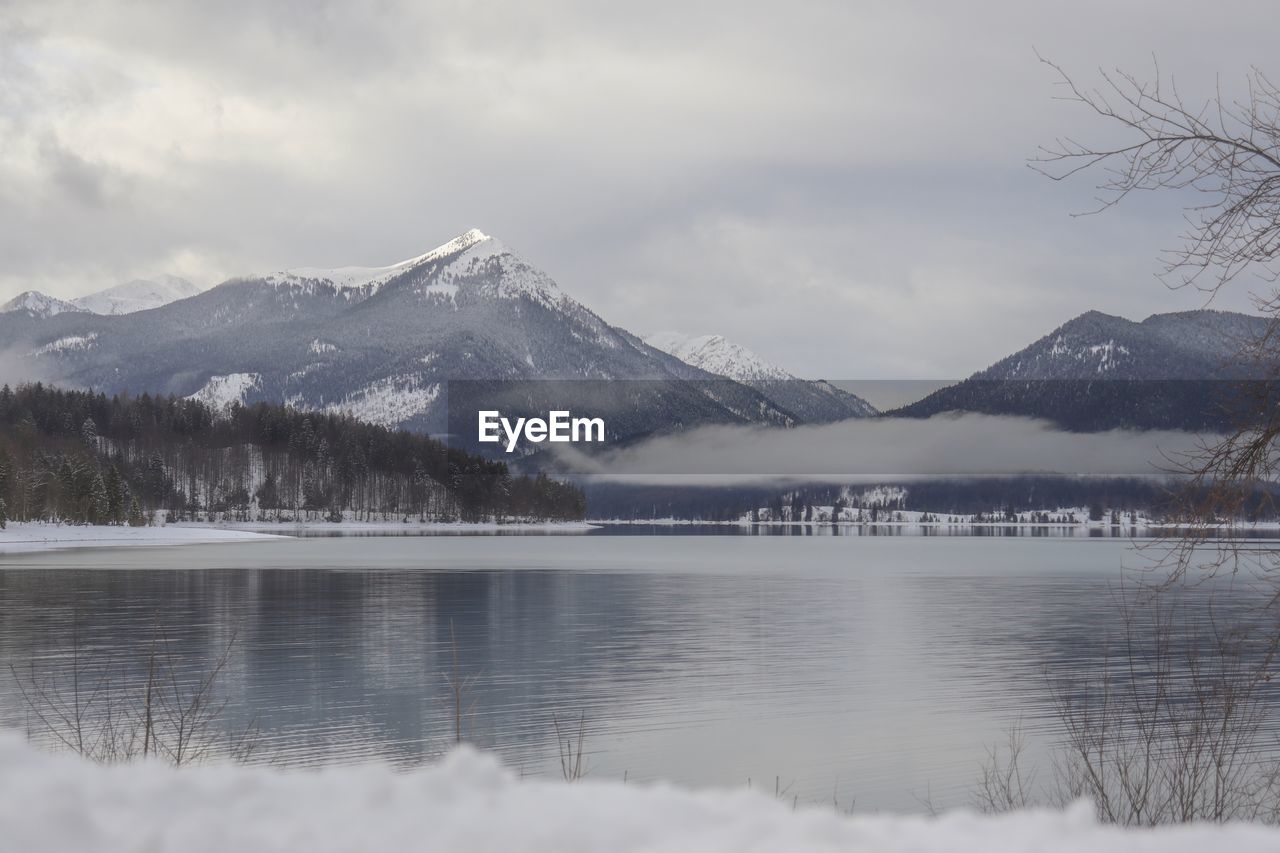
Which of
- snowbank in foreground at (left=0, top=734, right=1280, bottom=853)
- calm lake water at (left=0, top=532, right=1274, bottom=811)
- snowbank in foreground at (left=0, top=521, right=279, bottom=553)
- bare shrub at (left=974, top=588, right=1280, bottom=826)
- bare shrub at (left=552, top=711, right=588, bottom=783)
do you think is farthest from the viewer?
snowbank in foreground at (left=0, top=521, right=279, bottom=553)

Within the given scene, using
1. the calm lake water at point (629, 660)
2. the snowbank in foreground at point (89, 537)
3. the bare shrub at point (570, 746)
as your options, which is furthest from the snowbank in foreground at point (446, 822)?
the snowbank in foreground at point (89, 537)

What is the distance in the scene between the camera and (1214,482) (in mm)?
9305

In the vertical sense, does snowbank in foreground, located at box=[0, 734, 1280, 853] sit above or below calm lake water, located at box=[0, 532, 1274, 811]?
above

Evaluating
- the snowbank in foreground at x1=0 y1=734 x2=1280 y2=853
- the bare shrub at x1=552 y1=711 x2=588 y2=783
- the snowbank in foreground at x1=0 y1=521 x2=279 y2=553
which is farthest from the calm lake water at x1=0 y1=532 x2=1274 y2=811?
the snowbank in foreground at x1=0 y1=521 x2=279 y2=553

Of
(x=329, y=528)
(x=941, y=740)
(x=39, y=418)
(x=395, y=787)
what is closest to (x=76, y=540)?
(x=329, y=528)

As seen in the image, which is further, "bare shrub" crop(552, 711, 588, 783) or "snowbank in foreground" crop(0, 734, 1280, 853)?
"bare shrub" crop(552, 711, 588, 783)

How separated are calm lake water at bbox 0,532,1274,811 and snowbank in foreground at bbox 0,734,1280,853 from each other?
3082 millimetres

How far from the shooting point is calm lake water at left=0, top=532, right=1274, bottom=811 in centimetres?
1803

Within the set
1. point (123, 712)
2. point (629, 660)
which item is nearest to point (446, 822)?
point (123, 712)

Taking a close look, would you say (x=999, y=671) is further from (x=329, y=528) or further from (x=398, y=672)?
(x=329, y=528)

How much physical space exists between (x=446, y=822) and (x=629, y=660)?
71.6 feet

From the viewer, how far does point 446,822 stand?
7.00 m

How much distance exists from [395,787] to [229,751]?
10.7 m

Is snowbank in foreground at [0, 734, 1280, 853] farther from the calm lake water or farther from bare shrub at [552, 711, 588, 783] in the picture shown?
bare shrub at [552, 711, 588, 783]
